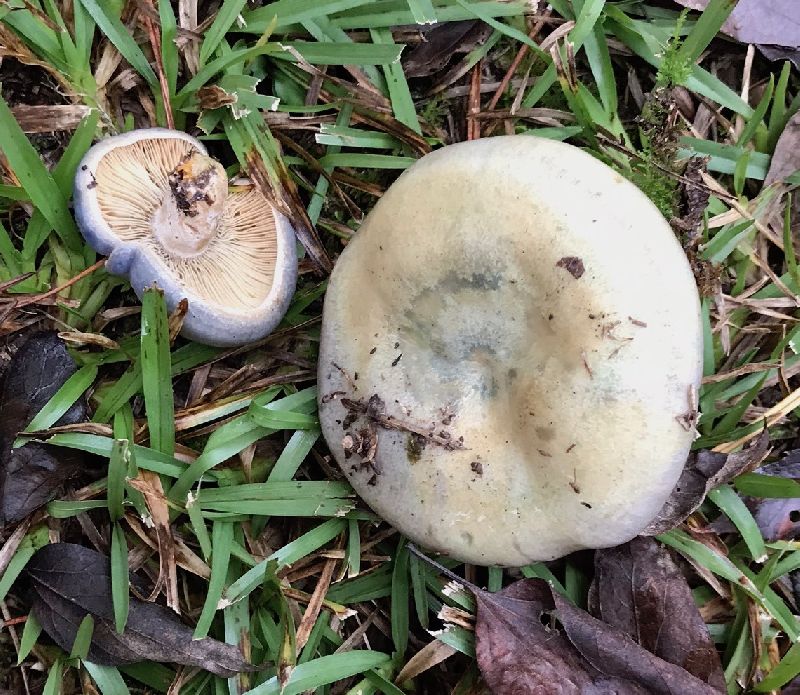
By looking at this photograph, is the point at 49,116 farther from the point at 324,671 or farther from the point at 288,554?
the point at 324,671

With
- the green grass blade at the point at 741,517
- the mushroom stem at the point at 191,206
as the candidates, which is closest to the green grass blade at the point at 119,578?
the mushroom stem at the point at 191,206

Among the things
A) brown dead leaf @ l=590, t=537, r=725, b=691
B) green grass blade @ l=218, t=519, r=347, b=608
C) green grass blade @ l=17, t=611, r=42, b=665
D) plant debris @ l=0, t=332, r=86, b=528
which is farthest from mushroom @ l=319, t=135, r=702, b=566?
green grass blade @ l=17, t=611, r=42, b=665

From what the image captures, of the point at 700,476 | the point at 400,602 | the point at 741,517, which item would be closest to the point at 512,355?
the point at 700,476

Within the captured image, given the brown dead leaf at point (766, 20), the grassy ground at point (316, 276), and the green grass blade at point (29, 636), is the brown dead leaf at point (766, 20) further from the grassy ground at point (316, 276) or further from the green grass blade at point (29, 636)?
the green grass blade at point (29, 636)

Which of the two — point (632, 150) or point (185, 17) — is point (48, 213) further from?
point (632, 150)

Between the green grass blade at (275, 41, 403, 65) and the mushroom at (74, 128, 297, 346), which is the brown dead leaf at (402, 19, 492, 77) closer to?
the green grass blade at (275, 41, 403, 65)
